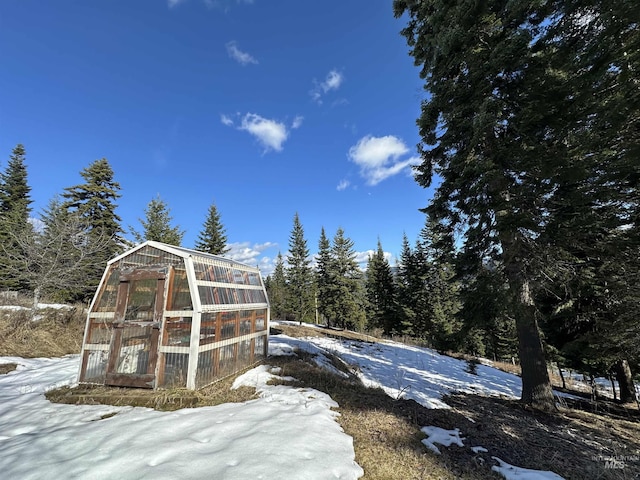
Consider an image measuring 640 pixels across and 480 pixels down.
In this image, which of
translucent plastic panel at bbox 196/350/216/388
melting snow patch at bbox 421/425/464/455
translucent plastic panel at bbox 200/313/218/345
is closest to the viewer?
melting snow patch at bbox 421/425/464/455

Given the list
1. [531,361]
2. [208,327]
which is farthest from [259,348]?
[531,361]

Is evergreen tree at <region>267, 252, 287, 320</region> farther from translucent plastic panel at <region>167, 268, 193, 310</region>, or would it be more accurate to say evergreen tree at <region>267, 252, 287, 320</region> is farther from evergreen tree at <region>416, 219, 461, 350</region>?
translucent plastic panel at <region>167, 268, 193, 310</region>

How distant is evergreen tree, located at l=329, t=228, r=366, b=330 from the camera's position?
2884 centimetres

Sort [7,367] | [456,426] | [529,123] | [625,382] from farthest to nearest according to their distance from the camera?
[625,382], [7,367], [529,123], [456,426]

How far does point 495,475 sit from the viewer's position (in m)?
3.48

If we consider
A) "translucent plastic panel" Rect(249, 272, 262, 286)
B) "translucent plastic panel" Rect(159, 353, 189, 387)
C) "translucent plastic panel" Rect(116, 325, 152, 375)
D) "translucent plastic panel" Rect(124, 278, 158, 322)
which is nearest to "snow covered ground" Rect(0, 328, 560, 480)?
"translucent plastic panel" Rect(159, 353, 189, 387)

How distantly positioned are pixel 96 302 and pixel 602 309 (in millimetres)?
14819

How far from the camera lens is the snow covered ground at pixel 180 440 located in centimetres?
296

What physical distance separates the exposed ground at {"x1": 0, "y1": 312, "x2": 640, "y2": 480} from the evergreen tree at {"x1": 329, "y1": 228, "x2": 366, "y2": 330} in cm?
2037

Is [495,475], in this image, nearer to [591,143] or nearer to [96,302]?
[591,143]

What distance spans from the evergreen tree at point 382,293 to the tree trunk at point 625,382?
20.3 meters

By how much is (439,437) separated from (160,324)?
578cm

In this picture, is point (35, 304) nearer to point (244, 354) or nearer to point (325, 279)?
point (244, 354)

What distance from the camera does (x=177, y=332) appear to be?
6.10m
